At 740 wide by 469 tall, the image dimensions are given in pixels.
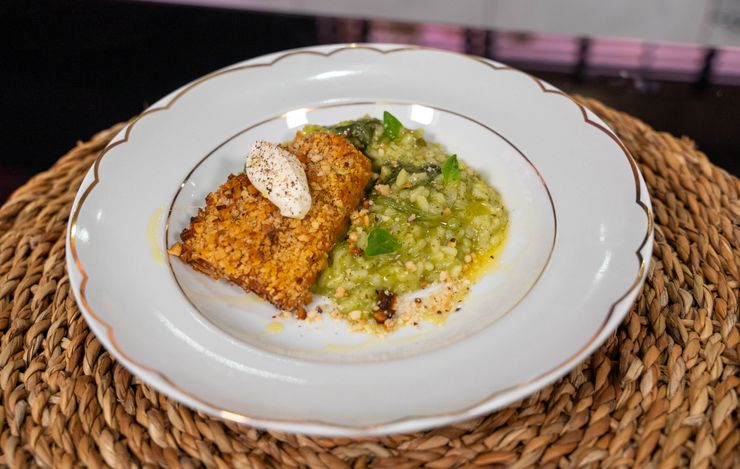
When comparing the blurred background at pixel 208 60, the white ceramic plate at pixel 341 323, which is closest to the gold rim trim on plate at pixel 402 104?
the white ceramic plate at pixel 341 323

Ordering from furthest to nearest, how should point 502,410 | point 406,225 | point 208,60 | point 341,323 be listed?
point 208,60, point 406,225, point 341,323, point 502,410

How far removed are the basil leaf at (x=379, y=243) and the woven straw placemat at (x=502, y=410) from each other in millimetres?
859

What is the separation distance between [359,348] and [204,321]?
2.13ft

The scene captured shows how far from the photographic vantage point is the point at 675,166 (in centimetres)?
343

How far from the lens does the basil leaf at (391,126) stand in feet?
11.2

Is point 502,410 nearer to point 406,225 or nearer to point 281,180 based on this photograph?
point 406,225

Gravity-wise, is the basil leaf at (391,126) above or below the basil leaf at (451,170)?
above

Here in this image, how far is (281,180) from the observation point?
2.92 metres

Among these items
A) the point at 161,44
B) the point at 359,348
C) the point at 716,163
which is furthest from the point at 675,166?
the point at 161,44

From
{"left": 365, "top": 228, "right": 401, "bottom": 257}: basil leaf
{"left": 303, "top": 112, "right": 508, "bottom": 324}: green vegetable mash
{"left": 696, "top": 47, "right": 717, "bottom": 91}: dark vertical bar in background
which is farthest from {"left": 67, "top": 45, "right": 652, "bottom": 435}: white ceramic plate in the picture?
{"left": 696, "top": 47, "right": 717, "bottom": 91}: dark vertical bar in background

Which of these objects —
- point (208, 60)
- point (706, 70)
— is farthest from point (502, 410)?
point (208, 60)

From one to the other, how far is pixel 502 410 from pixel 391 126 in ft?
5.26

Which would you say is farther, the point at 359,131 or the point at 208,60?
the point at 208,60

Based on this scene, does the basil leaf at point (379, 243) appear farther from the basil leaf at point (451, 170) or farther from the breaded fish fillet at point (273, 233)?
the basil leaf at point (451, 170)
